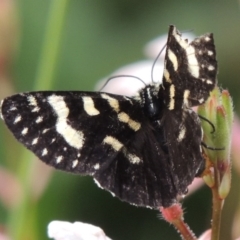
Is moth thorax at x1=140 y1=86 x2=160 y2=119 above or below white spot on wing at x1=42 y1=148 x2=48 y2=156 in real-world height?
above

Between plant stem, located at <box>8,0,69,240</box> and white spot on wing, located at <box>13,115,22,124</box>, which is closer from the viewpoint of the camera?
white spot on wing, located at <box>13,115,22,124</box>

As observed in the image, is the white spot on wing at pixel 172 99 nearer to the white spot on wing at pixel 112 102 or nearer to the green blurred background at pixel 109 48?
the white spot on wing at pixel 112 102

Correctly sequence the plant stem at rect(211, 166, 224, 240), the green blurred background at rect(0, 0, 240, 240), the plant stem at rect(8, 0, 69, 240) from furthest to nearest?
the green blurred background at rect(0, 0, 240, 240), the plant stem at rect(8, 0, 69, 240), the plant stem at rect(211, 166, 224, 240)

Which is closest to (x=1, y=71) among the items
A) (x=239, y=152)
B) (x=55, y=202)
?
(x=239, y=152)

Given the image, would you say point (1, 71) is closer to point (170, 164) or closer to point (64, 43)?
point (170, 164)

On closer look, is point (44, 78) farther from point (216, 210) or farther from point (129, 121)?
point (216, 210)

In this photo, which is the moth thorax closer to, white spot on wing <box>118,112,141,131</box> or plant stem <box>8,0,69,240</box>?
white spot on wing <box>118,112,141,131</box>

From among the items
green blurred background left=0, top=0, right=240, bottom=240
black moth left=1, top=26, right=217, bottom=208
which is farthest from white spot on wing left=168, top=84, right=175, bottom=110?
green blurred background left=0, top=0, right=240, bottom=240

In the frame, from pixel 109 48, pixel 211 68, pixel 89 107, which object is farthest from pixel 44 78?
pixel 109 48
